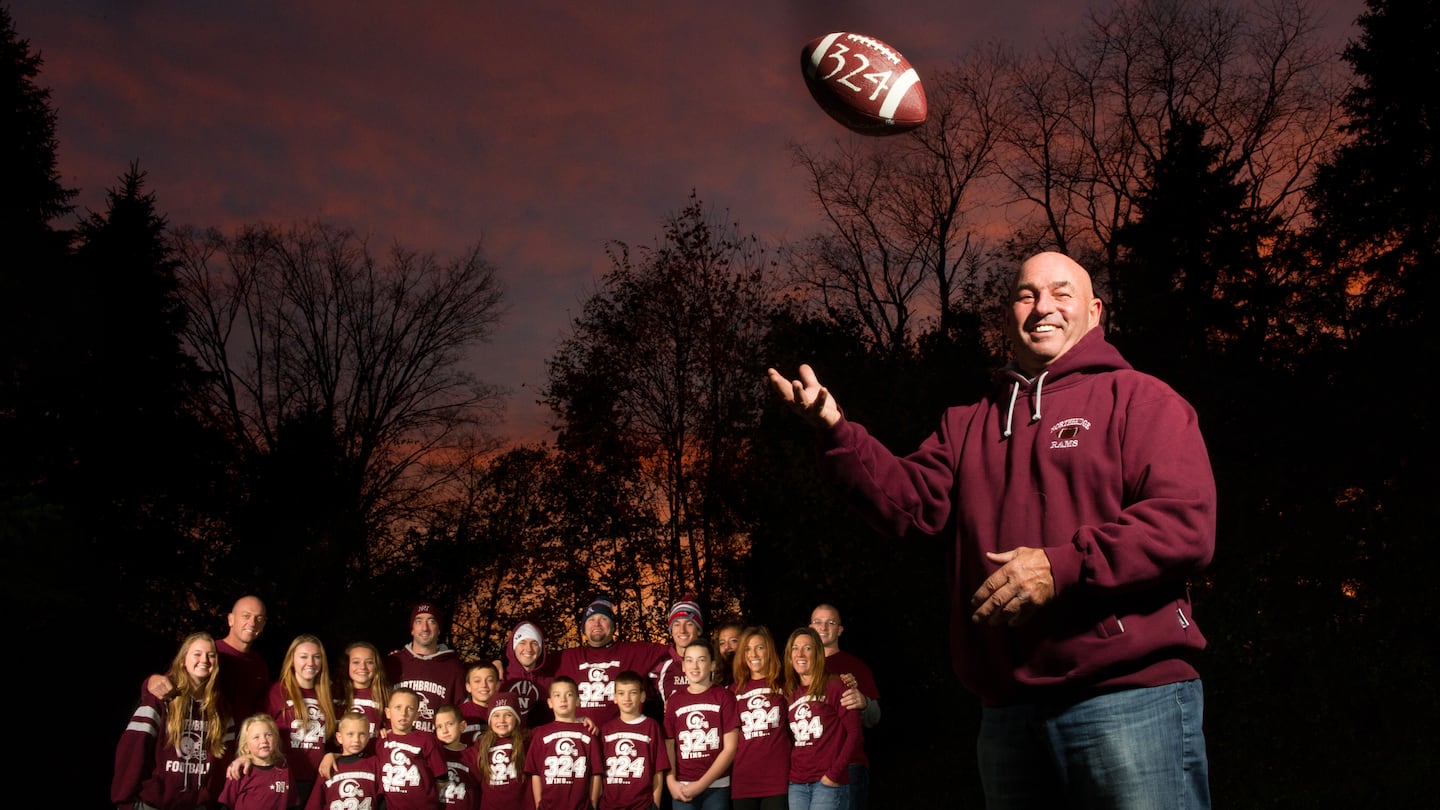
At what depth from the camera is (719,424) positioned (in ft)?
72.9

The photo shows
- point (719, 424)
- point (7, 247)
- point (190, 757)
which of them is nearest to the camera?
point (190, 757)

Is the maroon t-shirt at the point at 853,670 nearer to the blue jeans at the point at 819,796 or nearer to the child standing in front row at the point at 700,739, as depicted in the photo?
the blue jeans at the point at 819,796

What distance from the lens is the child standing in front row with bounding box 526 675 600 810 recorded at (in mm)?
7508

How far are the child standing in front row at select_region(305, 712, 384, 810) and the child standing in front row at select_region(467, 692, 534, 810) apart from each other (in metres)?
0.71

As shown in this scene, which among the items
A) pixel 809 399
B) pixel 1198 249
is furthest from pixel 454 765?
pixel 1198 249

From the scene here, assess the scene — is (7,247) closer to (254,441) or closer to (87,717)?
(87,717)

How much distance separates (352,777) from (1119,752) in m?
6.48

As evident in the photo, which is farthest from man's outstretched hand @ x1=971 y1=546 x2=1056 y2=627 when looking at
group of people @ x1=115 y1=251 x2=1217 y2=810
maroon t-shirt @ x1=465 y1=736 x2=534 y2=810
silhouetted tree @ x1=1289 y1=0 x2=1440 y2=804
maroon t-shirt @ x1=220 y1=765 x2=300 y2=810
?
silhouetted tree @ x1=1289 y1=0 x2=1440 y2=804

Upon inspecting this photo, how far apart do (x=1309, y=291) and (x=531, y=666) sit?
1374 centimetres

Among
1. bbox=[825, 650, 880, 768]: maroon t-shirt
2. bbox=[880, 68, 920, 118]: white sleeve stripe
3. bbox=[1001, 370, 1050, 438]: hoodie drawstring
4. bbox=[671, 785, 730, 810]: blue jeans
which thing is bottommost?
bbox=[671, 785, 730, 810]: blue jeans

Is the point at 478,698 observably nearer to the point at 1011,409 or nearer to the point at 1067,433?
the point at 1011,409

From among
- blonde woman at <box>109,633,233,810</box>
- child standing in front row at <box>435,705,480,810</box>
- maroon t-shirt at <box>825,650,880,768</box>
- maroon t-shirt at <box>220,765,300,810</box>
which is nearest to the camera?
blonde woman at <box>109,633,233,810</box>

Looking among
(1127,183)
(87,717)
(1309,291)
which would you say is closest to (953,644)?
(87,717)

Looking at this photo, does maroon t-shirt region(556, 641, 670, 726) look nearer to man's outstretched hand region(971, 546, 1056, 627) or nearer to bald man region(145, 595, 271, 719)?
bald man region(145, 595, 271, 719)
